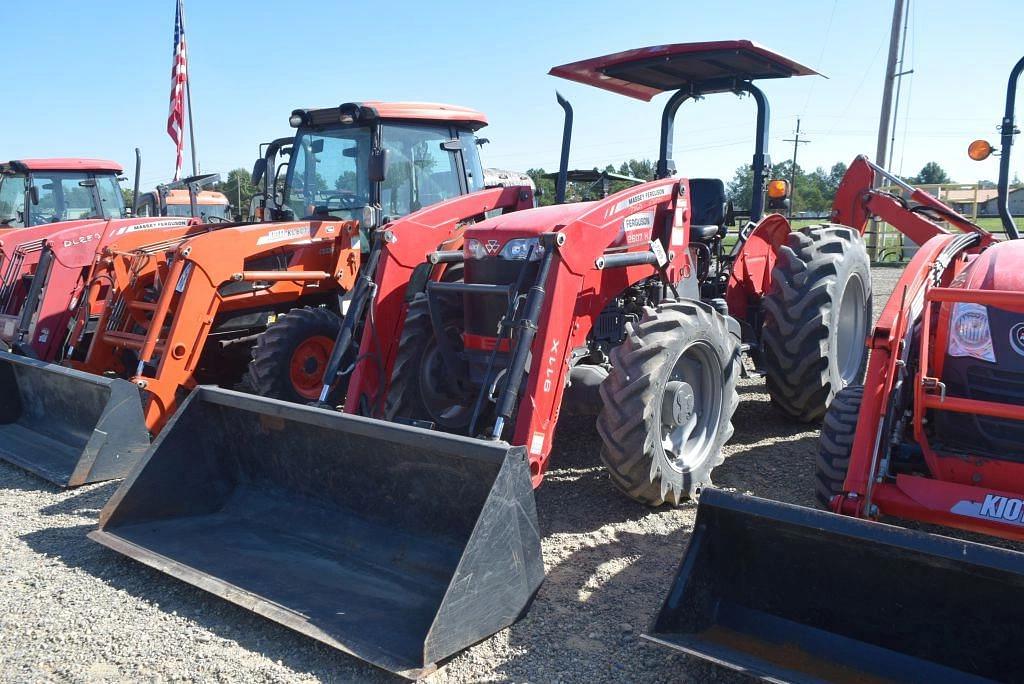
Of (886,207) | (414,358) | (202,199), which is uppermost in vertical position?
(202,199)

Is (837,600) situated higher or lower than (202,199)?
lower

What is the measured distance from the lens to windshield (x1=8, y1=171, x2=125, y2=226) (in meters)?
11.3

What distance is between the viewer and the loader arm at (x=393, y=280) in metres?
4.91

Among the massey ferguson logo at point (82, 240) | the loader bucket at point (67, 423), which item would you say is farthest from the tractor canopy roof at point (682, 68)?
the massey ferguson logo at point (82, 240)

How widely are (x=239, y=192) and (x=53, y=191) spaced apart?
100 inches

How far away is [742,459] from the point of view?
5.55m

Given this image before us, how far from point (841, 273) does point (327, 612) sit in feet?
13.6

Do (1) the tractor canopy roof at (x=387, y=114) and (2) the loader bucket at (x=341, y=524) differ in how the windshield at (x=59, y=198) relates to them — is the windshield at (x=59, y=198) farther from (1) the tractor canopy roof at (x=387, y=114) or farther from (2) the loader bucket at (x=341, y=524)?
(2) the loader bucket at (x=341, y=524)

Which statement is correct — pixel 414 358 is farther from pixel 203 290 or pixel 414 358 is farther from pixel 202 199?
pixel 202 199

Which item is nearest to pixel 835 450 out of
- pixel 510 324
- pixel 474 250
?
pixel 510 324

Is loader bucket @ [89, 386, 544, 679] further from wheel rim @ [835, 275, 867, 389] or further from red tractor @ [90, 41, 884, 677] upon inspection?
wheel rim @ [835, 275, 867, 389]

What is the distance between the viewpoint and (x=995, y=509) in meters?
3.28

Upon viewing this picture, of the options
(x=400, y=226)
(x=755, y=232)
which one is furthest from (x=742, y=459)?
(x=400, y=226)

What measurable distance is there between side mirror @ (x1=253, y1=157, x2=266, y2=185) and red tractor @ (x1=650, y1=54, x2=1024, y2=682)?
5.67 m
